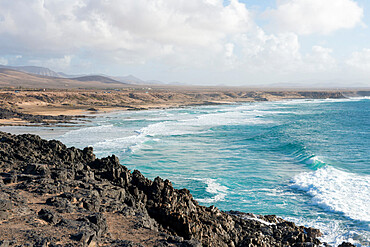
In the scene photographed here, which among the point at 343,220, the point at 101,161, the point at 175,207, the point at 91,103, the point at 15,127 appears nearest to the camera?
the point at 175,207

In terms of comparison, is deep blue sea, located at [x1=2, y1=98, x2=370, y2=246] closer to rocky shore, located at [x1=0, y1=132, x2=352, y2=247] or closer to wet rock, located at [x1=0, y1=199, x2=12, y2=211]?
rocky shore, located at [x1=0, y1=132, x2=352, y2=247]

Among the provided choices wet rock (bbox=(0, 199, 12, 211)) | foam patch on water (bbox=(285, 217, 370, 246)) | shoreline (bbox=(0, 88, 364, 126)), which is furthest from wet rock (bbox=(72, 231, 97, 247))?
shoreline (bbox=(0, 88, 364, 126))

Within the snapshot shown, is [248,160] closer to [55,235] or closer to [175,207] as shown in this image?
[175,207]

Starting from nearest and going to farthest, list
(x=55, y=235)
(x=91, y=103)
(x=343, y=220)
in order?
(x=55, y=235) < (x=343, y=220) < (x=91, y=103)

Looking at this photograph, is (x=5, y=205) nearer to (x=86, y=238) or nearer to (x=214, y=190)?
(x=86, y=238)

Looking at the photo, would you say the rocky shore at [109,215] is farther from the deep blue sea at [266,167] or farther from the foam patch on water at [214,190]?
the foam patch on water at [214,190]

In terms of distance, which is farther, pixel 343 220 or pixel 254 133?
pixel 254 133

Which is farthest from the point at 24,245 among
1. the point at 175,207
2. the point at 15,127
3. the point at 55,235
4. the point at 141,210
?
the point at 15,127
